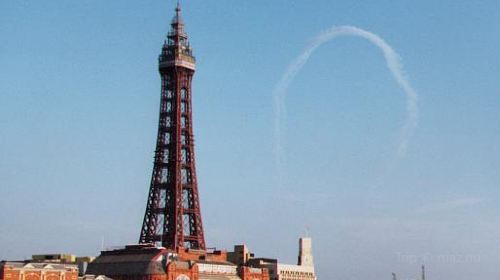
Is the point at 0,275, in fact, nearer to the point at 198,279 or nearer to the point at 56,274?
the point at 56,274

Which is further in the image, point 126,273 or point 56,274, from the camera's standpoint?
point 126,273

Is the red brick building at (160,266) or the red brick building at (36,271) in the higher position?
the red brick building at (160,266)

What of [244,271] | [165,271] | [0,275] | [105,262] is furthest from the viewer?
[244,271]

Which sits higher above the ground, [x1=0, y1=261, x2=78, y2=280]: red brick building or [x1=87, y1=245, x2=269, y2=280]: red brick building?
[x1=87, y1=245, x2=269, y2=280]: red brick building

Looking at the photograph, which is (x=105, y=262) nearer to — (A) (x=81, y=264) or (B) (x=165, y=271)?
(A) (x=81, y=264)

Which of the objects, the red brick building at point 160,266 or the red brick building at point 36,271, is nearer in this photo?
the red brick building at point 36,271

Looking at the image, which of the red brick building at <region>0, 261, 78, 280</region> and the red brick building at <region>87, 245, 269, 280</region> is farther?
the red brick building at <region>87, 245, 269, 280</region>

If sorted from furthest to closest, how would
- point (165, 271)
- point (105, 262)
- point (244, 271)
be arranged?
1. point (244, 271)
2. point (105, 262)
3. point (165, 271)

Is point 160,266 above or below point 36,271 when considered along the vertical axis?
above

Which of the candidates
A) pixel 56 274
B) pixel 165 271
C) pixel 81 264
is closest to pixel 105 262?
pixel 81 264

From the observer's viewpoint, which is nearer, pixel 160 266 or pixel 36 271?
pixel 36 271
